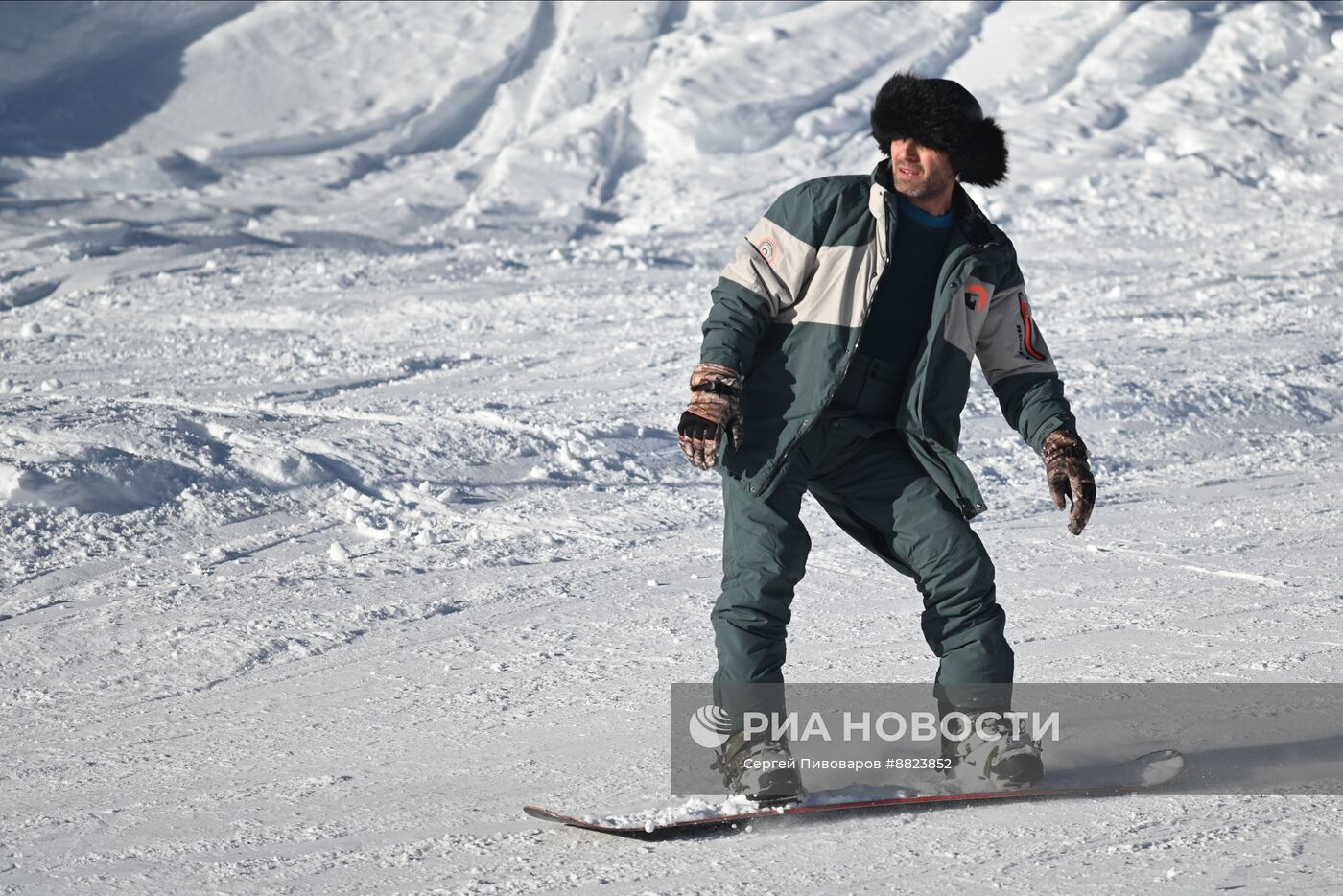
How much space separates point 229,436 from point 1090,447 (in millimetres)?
3579

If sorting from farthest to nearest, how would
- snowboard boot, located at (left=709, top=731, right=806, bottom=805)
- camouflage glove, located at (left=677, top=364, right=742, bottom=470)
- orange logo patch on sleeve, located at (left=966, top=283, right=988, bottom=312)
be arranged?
1. orange logo patch on sleeve, located at (left=966, top=283, right=988, bottom=312)
2. snowboard boot, located at (left=709, top=731, right=806, bottom=805)
3. camouflage glove, located at (left=677, top=364, right=742, bottom=470)

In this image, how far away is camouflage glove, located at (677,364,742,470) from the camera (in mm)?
2387

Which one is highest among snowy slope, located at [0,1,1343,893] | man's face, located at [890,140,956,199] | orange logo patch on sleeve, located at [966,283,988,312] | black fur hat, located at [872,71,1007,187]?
black fur hat, located at [872,71,1007,187]

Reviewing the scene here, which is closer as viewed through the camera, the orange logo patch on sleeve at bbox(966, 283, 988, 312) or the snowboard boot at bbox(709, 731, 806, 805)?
the snowboard boot at bbox(709, 731, 806, 805)

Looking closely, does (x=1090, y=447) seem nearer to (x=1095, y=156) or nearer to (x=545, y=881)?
(x=545, y=881)

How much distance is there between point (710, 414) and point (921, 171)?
24.1 inches

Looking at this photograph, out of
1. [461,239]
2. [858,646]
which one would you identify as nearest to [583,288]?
[461,239]

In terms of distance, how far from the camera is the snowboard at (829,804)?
2.44 meters

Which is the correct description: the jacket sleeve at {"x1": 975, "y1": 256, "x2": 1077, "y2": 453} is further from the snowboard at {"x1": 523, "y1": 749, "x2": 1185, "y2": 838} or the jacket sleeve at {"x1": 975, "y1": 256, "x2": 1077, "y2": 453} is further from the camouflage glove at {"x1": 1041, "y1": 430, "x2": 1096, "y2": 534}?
the snowboard at {"x1": 523, "y1": 749, "x2": 1185, "y2": 838}

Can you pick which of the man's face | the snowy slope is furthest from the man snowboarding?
the snowy slope

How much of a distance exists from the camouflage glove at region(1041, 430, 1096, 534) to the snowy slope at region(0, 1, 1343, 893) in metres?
0.52

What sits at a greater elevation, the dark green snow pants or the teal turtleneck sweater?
the teal turtleneck sweater

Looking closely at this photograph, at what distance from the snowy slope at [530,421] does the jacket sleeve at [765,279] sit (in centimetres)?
87

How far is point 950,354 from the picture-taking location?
2609mm
